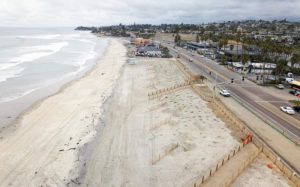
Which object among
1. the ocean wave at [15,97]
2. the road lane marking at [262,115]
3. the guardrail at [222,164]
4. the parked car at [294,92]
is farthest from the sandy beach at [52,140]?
the parked car at [294,92]

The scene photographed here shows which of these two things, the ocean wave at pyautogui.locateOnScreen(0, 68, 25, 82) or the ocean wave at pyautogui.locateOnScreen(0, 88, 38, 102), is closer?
the ocean wave at pyautogui.locateOnScreen(0, 88, 38, 102)

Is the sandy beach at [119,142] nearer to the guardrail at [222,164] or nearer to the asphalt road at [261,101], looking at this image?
the guardrail at [222,164]

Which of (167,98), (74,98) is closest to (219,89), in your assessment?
(167,98)

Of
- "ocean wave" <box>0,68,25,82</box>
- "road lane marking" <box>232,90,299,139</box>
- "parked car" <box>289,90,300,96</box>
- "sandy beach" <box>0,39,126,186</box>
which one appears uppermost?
"ocean wave" <box>0,68,25,82</box>

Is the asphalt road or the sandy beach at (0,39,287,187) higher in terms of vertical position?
the asphalt road

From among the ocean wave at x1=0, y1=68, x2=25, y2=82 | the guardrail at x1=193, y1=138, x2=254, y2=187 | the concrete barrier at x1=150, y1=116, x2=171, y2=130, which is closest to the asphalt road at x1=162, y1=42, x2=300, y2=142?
the guardrail at x1=193, y1=138, x2=254, y2=187

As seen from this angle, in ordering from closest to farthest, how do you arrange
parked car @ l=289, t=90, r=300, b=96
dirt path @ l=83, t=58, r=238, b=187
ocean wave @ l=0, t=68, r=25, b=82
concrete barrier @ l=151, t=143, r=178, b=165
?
1. dirt path @ l=83, t=58, r=238, b=187
2. concrete barrier @ l=151, t=143, r=178, b=165
3. parked car @ l=289, t=90, r=300, b=96
4. ocean wave @ l=0, t=68, r=25, b=82

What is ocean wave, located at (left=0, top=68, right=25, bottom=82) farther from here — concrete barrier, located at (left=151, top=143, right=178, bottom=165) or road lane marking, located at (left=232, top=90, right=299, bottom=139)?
road lane marking, located at (left=232, top=90, right=299, bottom=139)

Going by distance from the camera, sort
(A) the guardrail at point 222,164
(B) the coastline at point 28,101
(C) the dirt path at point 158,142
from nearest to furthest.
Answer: (A) the guardrail at point 222,164 → (C) the dirt path at point 158,142 → (B) the coastline at point 28,101

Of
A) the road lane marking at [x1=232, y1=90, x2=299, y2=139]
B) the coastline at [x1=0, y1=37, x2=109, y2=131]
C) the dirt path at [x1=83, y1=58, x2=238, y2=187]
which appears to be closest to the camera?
the dirt path at [x1=83, y1=58, x2=238, y2=187]

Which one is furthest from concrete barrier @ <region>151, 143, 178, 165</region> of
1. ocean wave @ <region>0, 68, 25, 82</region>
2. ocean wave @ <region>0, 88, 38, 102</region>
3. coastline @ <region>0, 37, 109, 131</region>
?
ocean wave @ <region>0, 68, 25, 82</region>
